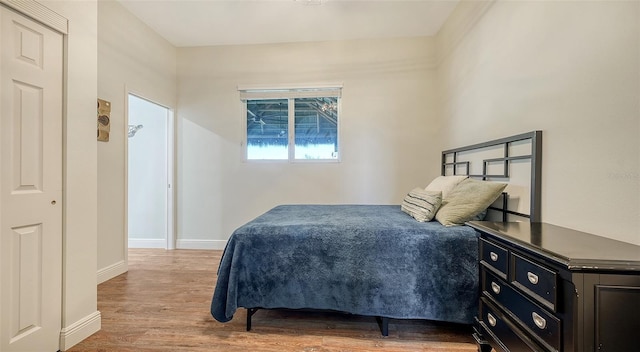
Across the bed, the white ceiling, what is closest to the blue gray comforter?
the bed

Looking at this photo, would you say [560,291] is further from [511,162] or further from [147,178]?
[147,178]

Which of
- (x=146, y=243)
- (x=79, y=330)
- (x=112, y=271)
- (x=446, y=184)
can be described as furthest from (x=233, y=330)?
(x=146, y=243)

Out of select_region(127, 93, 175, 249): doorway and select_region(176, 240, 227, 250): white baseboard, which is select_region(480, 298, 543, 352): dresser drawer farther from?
select_region(127, 93, 175, 249): doorway

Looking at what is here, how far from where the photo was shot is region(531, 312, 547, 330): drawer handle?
97 centimetres

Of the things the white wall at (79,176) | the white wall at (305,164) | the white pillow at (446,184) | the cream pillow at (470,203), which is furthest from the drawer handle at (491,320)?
the white wall at (79,176)

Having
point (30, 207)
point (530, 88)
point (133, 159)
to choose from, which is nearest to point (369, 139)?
point (530, 88)

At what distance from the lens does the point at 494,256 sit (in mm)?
1284

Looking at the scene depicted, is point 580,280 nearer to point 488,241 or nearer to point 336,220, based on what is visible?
point 488,241

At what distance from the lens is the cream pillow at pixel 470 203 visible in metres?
1.80

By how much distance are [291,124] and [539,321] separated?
10.8ft

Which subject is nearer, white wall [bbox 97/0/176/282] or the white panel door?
the white panel door

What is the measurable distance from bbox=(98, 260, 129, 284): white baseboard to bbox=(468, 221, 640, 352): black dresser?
3.39 m

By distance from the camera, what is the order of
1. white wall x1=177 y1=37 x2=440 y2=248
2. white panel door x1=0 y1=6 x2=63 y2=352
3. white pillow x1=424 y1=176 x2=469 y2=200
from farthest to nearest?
white wall x1=177 y1=37 x2=440 y2=248 → white pillow x1=424 y1=176 x2=469 y2=200 → white panel door x1=0 y1=6 x2=63 y2=352

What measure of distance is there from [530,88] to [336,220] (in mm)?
1592
